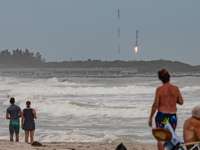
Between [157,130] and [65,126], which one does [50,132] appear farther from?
[157,130]

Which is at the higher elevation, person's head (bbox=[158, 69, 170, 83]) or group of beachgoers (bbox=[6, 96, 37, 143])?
person's head (bbox=[158, 69, 170, 83])

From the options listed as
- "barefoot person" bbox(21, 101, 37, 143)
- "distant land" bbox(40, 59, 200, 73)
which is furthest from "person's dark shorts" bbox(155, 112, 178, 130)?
"distant land" bbox(40, 59, 200, 73)

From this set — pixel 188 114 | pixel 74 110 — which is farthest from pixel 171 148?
pixel 74 110

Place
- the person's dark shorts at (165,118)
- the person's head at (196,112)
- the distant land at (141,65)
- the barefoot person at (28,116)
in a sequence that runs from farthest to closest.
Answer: the distant land at (141,65) < the barefoot person at (28,116) < the person's dark shorts at (165,118) < the person's head at (196,112)

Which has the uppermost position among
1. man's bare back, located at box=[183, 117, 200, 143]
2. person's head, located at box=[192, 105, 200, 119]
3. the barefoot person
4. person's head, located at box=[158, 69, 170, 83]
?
person's head, located at box=[158, 69, 170, 83]

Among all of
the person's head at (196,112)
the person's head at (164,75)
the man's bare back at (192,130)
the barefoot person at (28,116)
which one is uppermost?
the person's head at (164,75)

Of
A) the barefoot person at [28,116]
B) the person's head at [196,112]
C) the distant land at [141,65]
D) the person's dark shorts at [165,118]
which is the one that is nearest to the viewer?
the person's head at [196,112]

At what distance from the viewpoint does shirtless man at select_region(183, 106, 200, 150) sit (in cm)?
434

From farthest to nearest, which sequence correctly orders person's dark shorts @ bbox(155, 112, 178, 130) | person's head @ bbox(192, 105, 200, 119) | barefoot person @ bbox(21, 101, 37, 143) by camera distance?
barefoot person @ bbox(21, 101, 37, 143), person's dark shorts @ bbox(155, 112, 178, 130), person's head @ bbox(192, 105, 200, 119)

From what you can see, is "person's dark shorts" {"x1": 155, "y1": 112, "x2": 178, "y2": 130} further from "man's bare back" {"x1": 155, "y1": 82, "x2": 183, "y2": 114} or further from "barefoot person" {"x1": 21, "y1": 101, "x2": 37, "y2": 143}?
"barefoot person" {"x1": 21, "y1": 101, "x2": 37, "y2": 143}

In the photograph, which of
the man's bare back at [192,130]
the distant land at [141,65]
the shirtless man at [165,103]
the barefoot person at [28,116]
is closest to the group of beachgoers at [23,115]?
the barefoot person at [28,116]

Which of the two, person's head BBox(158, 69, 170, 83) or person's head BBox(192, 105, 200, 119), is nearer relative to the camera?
person's head BBox(192, 105, 200, 119)

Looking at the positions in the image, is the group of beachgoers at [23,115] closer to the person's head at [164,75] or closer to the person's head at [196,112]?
the person's head at [164,75]

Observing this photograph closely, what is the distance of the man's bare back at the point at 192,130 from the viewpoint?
434 cm
